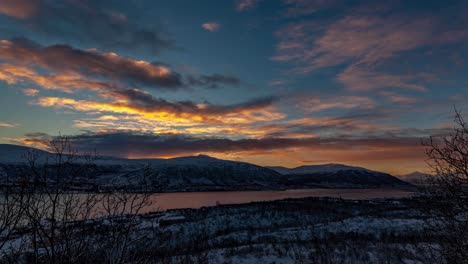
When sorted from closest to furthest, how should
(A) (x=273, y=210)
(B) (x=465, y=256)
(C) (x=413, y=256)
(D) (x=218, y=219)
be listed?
1. (B) (x=465, y=256)
2. (C) (x=413, y=256)
3. (D) (x=218, y=219)
4. (A) (x=273, y=210)

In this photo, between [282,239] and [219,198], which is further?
[219,198]

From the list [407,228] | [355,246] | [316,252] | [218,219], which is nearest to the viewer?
[316,252]

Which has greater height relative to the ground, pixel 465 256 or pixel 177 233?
pixel 465 256

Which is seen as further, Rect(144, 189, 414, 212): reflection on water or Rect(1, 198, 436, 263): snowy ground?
Rect(144, 189, 414, 212): reflection on water

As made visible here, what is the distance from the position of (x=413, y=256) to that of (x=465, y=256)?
1115 cm

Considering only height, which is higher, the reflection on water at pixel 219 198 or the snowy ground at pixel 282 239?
the snowy ground at pixel 282 239

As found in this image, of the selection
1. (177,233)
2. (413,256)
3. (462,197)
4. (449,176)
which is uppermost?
(449,176)

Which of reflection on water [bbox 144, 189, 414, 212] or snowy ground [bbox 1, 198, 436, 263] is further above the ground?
snowy ground [bbox 1, 198, 436, 263]

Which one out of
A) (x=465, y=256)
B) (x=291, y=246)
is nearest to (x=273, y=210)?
(x=291, y=246)

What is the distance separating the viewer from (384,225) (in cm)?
3309

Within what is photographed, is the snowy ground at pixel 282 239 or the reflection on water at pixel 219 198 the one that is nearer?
the snowy ground at pixel 282 239

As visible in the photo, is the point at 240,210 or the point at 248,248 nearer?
the point at 248,248

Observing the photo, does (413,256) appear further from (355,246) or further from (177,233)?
(177,233)

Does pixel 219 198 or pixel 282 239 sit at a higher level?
pixel 282 239
